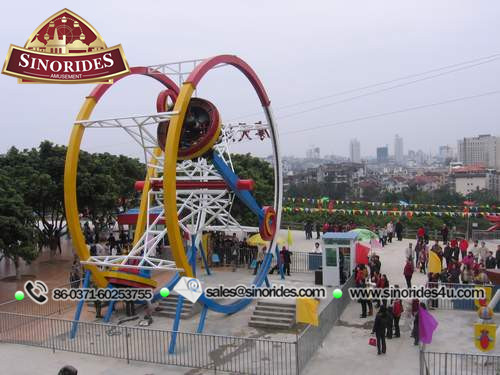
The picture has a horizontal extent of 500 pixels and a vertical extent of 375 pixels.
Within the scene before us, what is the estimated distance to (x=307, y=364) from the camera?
12.4 meters

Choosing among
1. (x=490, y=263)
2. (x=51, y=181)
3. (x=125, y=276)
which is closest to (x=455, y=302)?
(x=490, y=263)

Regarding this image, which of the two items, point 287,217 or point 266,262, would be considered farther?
point 287,217

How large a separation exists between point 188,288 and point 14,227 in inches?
348

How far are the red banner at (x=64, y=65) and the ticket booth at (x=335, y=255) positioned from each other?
985cm

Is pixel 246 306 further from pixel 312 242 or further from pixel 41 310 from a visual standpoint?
pixel 312 242

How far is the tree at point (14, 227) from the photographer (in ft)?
59.7

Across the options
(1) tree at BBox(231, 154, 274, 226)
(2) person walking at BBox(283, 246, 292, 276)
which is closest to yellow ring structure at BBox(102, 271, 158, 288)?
(2) person walking at BBox(283, 246, 292, 276)

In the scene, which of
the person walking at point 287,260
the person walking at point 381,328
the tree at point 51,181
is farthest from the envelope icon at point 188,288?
the tree at point 51,181

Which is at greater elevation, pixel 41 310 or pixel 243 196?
pixel 243 196

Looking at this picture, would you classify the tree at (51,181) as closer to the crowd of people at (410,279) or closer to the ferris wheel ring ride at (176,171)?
the ferris wheel ring ride at (176,171)

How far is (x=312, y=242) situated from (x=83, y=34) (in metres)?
19.1

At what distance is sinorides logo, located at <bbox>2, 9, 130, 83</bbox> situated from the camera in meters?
16.5

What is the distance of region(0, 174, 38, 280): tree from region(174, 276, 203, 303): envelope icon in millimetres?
8313

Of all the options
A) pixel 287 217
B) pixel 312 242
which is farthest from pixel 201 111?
pixel 287 217
